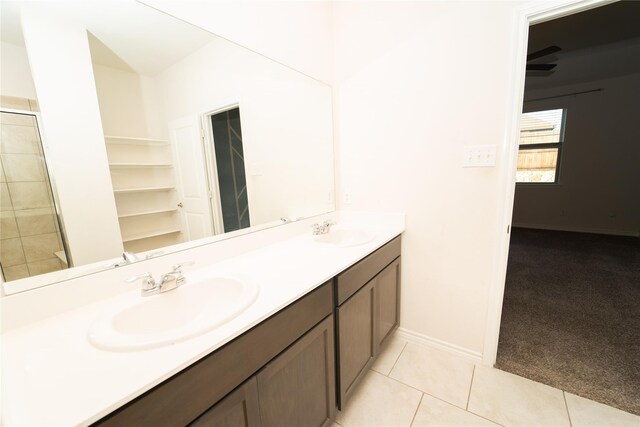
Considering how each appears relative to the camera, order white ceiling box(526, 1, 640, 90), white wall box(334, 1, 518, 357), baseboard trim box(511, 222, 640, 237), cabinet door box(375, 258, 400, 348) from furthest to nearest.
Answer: baseboard trim box(511, 222, 640, 237), white ceiling box(526, 1, 640, 90), cabinet door box(375, 258, 400, 348), white wall box(334, 1, 518, 357)

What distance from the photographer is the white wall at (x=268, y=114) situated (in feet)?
3.87

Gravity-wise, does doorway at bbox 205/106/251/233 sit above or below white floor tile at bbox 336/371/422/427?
above

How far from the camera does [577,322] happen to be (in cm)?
194

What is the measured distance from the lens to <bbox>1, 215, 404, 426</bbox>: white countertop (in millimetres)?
484

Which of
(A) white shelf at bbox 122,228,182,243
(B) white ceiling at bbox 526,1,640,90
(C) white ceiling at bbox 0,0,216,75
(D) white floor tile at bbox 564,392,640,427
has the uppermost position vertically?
(B) white ceiling at bbox 526,1,640,90

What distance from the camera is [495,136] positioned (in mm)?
1406

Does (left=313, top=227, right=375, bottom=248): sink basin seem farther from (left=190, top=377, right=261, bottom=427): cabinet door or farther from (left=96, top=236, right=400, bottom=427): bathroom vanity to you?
(left=190, top=377, right=261, bottom=427): cabinet door

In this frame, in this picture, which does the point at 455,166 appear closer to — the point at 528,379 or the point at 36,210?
the point at 528,379

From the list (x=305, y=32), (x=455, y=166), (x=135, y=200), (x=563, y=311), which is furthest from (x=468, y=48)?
(x=563, y=311)

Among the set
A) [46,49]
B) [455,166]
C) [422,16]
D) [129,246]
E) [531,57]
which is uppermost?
[531,57]

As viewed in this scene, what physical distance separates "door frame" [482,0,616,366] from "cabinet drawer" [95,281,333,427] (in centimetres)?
122

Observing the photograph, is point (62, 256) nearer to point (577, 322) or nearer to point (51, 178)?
point (51, 178)

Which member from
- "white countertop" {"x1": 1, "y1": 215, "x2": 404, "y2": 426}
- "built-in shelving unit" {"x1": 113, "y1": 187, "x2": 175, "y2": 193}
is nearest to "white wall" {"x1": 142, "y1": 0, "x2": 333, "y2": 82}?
"built-in shelving unit" {"x1": 113, "y1": 187, "x2": 175, "y2": 193}

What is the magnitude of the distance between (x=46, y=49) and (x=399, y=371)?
2203mm
